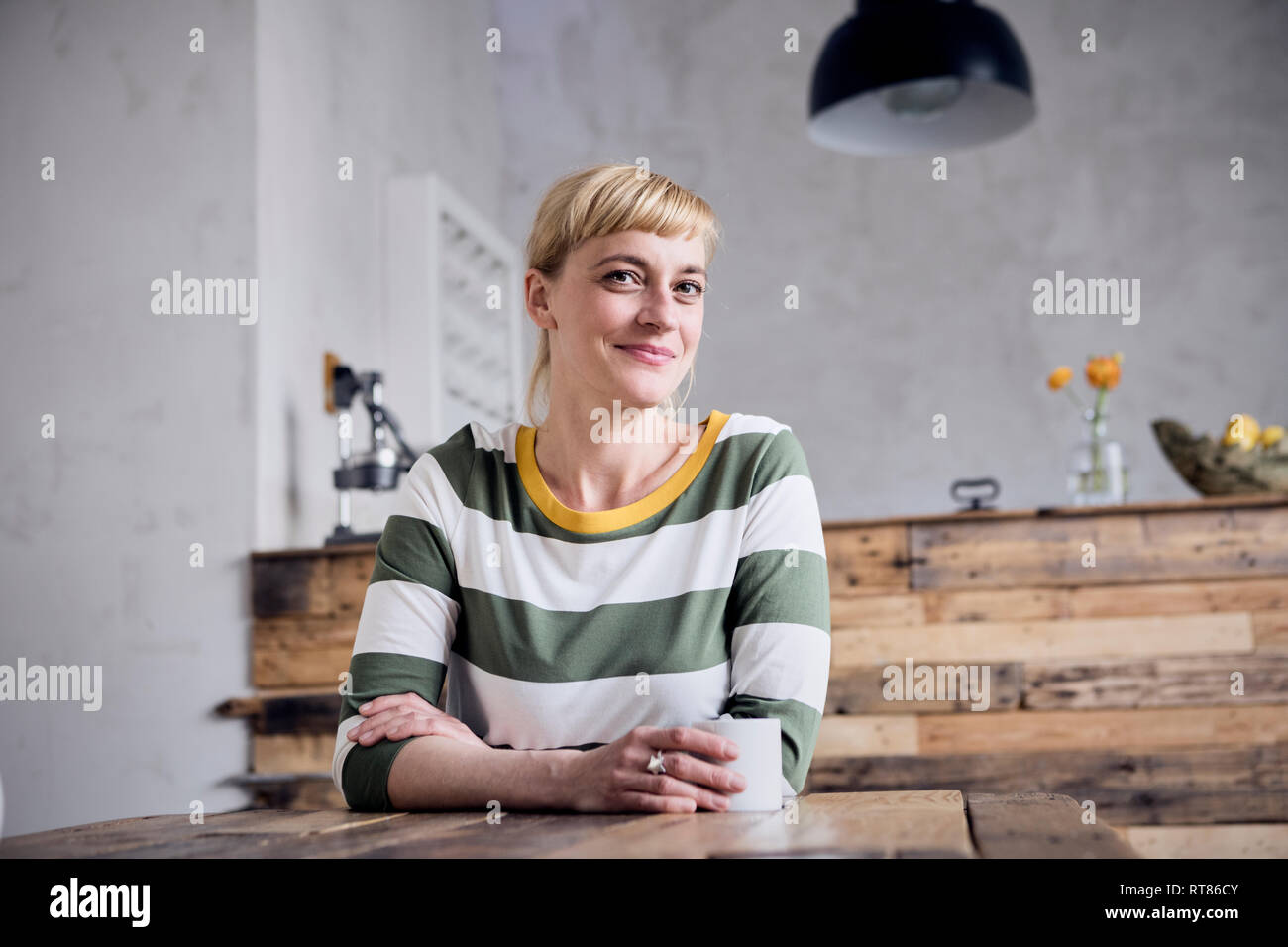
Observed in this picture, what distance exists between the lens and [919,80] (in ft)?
8.14

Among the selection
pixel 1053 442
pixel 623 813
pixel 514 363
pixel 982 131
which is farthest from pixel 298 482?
pixel 1053 442

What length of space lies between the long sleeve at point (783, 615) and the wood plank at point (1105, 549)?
50.9 inches

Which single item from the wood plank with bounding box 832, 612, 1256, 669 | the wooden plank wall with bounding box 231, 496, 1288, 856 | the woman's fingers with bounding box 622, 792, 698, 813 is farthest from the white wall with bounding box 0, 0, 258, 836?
the woman's fingers with bounding box 622, 792, 698, 813

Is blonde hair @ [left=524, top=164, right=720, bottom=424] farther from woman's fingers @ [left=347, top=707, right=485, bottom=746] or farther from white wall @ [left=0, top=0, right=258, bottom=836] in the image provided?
white wall @ [left=0, top=0, right=258, bottom=836]

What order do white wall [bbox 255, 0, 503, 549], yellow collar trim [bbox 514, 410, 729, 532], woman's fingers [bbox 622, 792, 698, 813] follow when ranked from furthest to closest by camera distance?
white wall [bbox 255, 0, 503, 549]
yellow collar trim [bbox 514, 410, 729, 532]
woman's fingers [bbox 622, 792, 698, 813]

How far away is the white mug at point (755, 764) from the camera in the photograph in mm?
935

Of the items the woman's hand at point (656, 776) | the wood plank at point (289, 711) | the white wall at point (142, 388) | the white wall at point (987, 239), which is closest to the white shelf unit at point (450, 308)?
the white wall at point (142, 388)

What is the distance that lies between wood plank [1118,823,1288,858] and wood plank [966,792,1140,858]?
1.70 m

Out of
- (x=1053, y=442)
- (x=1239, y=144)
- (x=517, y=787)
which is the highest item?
(x=1239, y=144)

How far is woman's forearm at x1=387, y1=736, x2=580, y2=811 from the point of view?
1.03m

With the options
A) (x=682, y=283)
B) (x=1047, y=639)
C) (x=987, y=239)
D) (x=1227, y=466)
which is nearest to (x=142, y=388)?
(x=682, y=283)

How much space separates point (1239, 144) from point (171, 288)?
3836 mm
